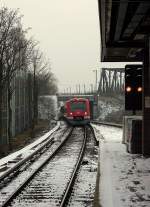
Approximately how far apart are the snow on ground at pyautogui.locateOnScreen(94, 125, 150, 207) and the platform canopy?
4056 millimetres

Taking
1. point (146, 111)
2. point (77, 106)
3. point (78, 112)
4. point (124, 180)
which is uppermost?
point (146, 111)

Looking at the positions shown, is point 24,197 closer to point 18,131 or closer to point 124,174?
point 124,174

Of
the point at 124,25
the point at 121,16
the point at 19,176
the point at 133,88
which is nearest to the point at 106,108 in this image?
the point at 133,88

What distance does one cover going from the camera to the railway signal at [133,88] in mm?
21594

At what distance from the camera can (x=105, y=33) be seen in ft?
53.6

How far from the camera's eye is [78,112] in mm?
52312

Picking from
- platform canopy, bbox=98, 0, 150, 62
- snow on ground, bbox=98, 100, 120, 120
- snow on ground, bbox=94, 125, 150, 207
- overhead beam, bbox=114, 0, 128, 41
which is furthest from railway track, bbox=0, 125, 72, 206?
snow on ground, bbox=98, 100, 120, 120

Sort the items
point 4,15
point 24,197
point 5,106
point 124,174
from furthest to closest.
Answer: point 5,106 < point 4,15 < point 124,174 < point 24,197

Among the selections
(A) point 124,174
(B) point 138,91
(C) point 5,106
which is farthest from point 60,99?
(A) point 124,174

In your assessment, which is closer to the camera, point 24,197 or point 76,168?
point 24,197

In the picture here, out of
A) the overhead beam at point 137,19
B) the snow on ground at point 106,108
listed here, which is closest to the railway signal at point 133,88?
the overhead beam at point 137,19

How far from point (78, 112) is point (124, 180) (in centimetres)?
3774

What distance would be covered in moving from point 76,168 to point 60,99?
7207 centimetres

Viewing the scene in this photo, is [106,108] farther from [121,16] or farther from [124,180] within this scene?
[121,16]
